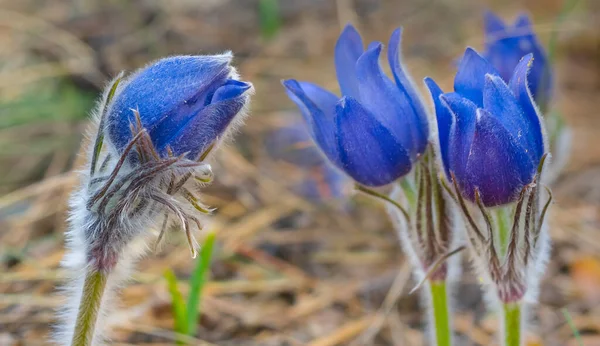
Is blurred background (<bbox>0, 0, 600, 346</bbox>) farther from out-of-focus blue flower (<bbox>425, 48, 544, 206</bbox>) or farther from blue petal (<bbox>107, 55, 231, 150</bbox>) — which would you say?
out-of-focus blue flower (<bbox>425, 48, 544, 206</bbox>)

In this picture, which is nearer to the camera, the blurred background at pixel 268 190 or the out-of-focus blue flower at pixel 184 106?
the out-of-focus blue flower at pixel 184 106

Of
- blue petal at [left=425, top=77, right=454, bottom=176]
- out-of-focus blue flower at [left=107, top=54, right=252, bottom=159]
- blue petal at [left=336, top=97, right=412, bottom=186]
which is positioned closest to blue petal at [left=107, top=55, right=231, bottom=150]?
out-of-focus blue flower at [left=107, top=54, right=252, bottom=159]

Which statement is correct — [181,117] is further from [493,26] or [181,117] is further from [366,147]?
[493,26]

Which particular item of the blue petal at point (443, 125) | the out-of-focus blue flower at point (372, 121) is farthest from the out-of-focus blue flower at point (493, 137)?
the out-of-focus blue flower at point (372, 121)

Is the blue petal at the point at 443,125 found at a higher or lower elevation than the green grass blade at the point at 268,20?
lower

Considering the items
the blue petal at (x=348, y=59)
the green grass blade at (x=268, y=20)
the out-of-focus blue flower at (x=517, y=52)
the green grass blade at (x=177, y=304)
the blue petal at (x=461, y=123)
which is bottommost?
the green grass blade at (x=177, y=304)

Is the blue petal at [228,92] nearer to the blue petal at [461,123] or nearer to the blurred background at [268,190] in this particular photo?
the blurred background at [268,190]

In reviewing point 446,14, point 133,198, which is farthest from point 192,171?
point 446,14
